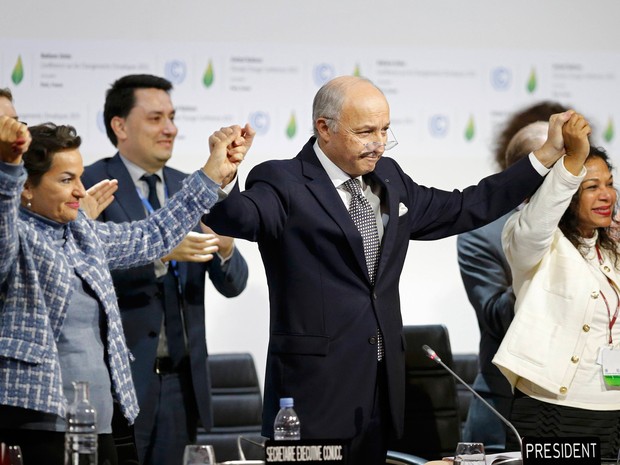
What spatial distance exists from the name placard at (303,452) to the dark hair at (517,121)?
2.97 metres

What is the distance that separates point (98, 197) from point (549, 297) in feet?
4.80

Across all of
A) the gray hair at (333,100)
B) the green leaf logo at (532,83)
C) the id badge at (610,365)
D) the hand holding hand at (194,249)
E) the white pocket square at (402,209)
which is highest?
the green leaf logo at (532,83)

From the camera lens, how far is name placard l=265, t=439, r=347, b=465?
2.18 m

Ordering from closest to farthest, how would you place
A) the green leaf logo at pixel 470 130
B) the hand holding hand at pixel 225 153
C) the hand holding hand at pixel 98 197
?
the hand holding hand at pixel 225 153 → the hand holding hand at pixel 98 197 → the green leaf logo at pixel 470 130

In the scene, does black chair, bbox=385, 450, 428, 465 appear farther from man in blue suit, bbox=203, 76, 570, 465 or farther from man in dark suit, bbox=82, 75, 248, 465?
man in dark suit, bbox=82, 75, 248, 465

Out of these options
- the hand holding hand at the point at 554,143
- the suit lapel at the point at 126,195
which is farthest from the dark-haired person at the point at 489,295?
the suit lapel at the point at 126,195

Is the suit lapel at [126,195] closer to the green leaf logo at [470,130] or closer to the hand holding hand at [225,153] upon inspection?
the hand holding hand at [225,153]

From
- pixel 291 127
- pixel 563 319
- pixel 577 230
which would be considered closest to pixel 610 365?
pixel 563 319

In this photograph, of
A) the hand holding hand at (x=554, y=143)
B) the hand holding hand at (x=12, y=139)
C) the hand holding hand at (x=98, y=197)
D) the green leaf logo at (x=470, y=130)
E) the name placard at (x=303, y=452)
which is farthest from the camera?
the green leaf logo at (x=470, y=130)

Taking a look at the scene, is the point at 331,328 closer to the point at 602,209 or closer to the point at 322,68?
the point at 602,209

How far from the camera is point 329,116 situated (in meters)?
3.13

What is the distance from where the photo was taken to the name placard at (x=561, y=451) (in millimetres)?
2297

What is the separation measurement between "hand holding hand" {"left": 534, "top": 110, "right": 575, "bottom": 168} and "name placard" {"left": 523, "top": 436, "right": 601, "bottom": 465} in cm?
114

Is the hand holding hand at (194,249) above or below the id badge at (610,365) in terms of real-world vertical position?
above
